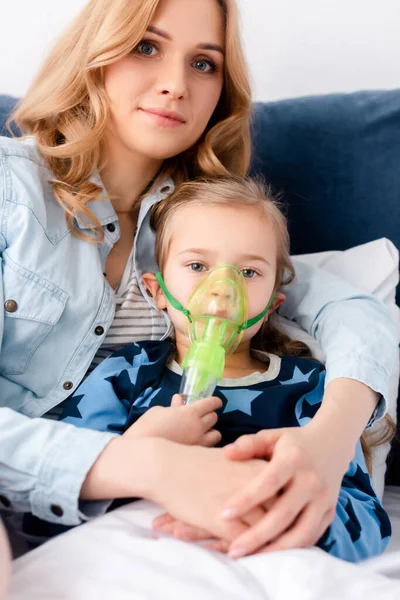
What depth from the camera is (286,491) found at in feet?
3.72

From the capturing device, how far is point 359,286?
1928 millimetres

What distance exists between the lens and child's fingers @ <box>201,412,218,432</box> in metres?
1.30

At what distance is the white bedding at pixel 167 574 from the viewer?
3.25 feet

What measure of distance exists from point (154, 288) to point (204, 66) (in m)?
0.56

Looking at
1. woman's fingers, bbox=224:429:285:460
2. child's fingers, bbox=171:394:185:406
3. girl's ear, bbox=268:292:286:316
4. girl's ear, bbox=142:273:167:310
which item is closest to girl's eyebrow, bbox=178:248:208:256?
girl's ear, bbox=142:273:167:310

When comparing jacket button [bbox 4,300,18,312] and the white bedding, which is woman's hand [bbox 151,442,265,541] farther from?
jacket button [bbox 4,300,18,312]

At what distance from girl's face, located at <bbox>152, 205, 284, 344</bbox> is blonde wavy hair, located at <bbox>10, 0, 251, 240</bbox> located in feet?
0.73

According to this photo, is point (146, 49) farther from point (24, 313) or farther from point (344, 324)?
point (344, 324)

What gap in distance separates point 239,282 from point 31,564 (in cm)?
71

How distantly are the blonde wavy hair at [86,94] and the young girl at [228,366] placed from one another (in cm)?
22

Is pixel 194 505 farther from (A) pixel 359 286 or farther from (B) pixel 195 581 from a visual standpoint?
(A) pixel 359 286

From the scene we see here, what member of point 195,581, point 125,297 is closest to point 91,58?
point 125,297

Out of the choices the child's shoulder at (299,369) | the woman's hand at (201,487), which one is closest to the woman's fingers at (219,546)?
the woman's hand at (201,487)

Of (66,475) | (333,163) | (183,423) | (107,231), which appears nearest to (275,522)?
(183,423)
